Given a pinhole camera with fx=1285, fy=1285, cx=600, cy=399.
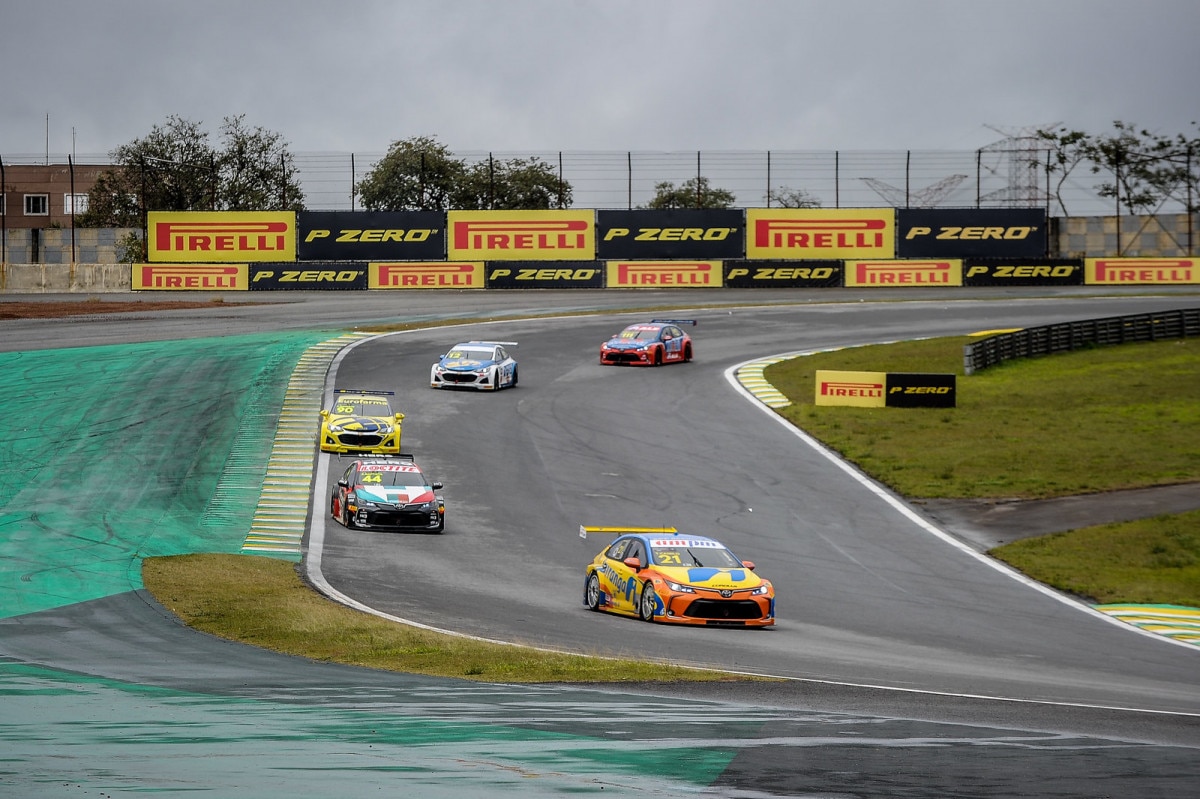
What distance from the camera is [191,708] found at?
7.78 m

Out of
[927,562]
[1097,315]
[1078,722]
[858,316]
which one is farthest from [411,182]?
[1078,722]

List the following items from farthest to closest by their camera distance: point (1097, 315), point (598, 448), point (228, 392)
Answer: point (1097, 315) < point (228, 392) < point (598, 448)

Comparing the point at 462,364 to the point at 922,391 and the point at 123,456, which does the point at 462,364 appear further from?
the point at 922,391

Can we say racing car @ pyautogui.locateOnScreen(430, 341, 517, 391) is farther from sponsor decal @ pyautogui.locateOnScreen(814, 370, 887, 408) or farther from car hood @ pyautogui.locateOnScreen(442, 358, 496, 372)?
sponsor decal @ pyautogui.locateOnScreen(814, 370, 887, 408)

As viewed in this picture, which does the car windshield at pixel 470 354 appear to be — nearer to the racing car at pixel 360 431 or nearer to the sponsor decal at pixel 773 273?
the racing car at pixel 360 431

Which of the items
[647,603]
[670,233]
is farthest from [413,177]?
[647,603]

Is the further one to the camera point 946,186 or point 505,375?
point 946,186

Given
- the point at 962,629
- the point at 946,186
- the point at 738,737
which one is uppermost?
the point at 946,186


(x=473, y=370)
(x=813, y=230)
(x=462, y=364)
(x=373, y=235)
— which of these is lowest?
(x=473, y=370)

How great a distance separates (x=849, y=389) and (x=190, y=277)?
122ft

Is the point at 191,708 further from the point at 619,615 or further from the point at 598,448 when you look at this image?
the point at 598,448

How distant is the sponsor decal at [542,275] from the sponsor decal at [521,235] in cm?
43

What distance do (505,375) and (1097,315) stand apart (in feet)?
95.4

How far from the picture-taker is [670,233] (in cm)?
6203
